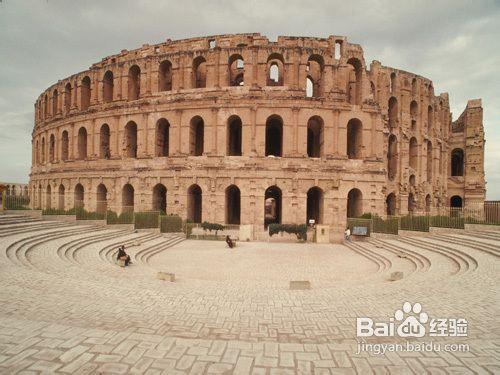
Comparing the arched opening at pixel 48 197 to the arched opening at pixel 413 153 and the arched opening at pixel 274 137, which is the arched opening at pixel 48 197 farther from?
the arched opening at pixel 413 153

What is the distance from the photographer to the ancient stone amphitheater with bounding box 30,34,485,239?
75.1ft

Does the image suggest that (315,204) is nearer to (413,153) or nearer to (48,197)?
(413,153)

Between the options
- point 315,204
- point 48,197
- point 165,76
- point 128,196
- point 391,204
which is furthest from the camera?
point 48,197

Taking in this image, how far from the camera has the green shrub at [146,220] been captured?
19730 mm

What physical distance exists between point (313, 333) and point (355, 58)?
2523cm

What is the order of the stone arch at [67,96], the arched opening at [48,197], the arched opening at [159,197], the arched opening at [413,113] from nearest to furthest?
the arched opening at [159,197], the arched opening at [413,113], the stone arch at [67,96], the arched opening at [48,197]

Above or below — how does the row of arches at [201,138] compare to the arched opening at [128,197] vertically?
above

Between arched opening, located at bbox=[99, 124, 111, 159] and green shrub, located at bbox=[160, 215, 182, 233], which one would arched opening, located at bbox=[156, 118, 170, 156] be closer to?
arched opening, located at bbox=[99, 124, 111, 159]

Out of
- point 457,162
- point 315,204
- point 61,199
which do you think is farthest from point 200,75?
point 457,162

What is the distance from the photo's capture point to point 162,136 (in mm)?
25906

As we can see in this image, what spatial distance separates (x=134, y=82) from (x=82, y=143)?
8510 millimetres

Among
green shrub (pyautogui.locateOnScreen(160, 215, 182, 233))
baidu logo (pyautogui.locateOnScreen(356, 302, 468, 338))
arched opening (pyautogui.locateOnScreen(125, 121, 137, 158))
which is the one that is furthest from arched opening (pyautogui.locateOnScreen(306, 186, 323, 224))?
baidu logo (pyautogui.locateOnScreen(356, 302, 468, 338))

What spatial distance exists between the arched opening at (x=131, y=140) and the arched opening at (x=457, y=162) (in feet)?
129

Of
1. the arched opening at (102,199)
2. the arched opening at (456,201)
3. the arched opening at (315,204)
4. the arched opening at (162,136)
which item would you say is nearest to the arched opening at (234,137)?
the arched opening at (162,136)
